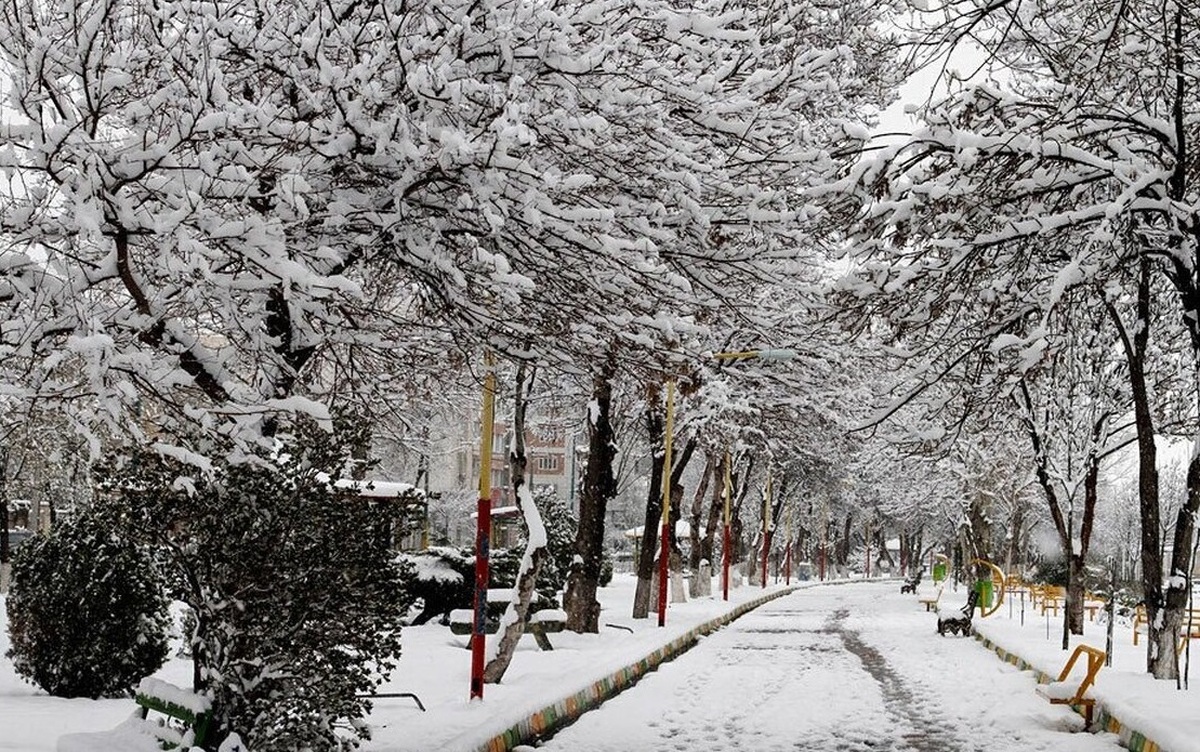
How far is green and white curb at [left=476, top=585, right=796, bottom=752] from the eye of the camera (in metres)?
12.3

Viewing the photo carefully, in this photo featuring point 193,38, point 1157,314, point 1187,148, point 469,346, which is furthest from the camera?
point 1157,314

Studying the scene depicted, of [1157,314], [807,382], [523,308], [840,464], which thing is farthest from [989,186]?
[840,464]

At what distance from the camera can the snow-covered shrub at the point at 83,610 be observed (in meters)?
13.6

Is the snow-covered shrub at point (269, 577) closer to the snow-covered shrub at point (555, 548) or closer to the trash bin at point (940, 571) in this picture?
the snow-covered shrub at point (555, 548)

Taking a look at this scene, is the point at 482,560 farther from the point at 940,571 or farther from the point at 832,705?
the point at 940,571

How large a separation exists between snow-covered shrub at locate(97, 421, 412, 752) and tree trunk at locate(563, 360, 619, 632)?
610 inches

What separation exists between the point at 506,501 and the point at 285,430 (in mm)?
93452

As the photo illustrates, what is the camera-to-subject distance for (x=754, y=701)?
1650 centimetres

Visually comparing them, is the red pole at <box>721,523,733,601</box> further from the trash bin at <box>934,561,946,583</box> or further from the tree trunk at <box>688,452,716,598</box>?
the trash bin at <box>934,561,946,583</box>

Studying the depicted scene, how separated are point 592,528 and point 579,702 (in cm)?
1004

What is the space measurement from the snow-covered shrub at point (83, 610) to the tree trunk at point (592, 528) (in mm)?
11544

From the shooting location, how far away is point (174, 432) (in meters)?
8.98

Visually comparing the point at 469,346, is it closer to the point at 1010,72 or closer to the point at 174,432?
the point at 174,432

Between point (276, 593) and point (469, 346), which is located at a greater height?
point (469, 346)
